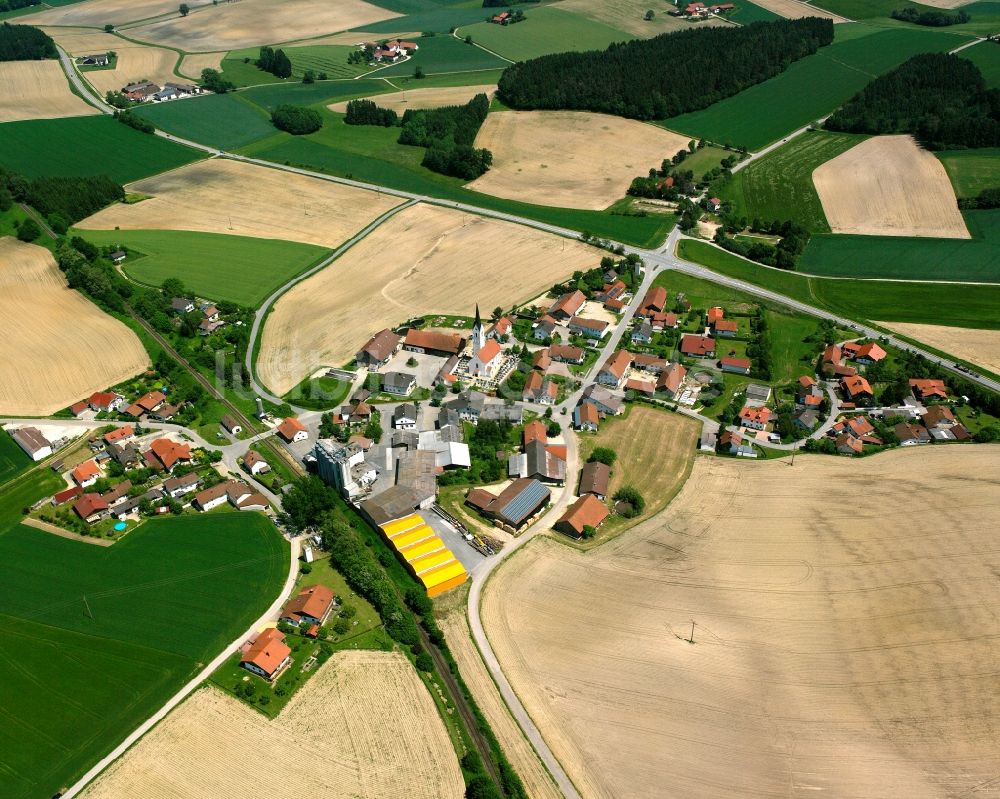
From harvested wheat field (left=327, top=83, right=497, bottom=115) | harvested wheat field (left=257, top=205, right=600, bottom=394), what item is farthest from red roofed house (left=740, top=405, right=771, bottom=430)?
harvested wheat field (left=327, top=83, right=497, bottom=115)

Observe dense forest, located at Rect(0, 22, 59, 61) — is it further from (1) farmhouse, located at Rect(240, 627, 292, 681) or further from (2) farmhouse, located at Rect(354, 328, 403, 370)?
(1) farmhouse, located at Rect(240, 627, 292, 681)

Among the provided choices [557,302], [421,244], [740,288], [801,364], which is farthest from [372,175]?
[801,364]

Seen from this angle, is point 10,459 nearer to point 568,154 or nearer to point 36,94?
point 568,154

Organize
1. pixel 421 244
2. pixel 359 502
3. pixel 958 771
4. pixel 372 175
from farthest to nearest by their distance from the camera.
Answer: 1. pixel 372 175
2. pixel 421 244
3. pixel 359 502
4. pixel 958 771

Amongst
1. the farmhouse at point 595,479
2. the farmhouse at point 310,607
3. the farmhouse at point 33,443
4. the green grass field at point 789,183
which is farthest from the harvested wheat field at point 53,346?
the green grass field at point 789,183

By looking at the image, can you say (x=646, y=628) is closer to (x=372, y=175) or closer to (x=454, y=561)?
(x=454, y=561)

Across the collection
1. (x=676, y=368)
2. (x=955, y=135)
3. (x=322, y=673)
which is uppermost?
(x=955, y=135)
